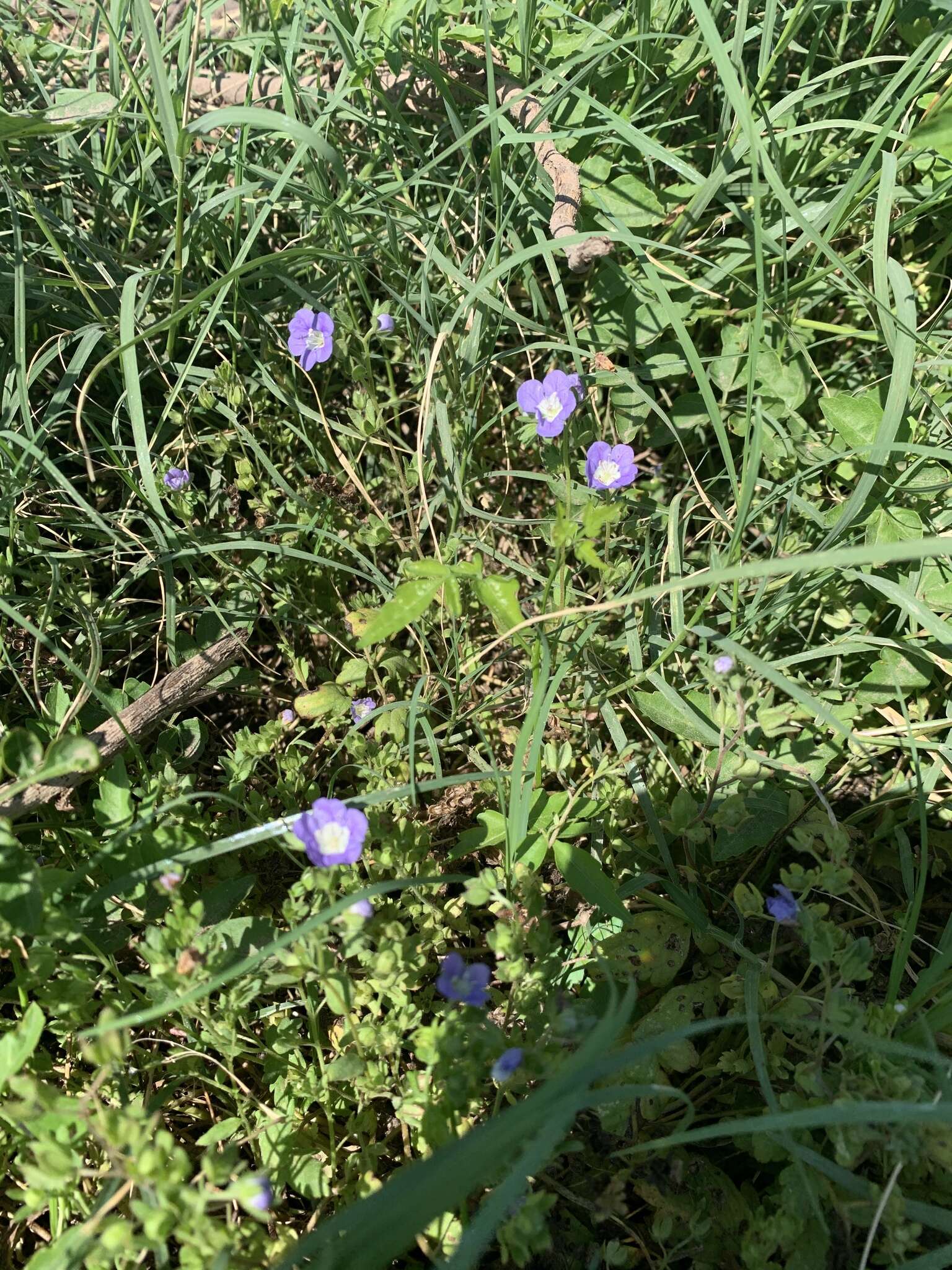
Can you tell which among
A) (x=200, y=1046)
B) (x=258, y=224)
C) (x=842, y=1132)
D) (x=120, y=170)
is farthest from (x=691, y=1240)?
(x=120, y=170)

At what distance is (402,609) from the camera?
1667mm

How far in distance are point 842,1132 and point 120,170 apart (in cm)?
300

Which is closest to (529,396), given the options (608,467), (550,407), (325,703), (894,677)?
(550,407)

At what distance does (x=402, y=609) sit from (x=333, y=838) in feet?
1.41

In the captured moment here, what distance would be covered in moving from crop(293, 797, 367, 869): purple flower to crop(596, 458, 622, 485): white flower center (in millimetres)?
1078

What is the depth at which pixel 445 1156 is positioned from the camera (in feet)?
4.12

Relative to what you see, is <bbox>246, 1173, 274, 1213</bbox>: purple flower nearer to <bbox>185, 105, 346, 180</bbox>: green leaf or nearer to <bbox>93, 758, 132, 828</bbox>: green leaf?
<bbox>93, 758, 132, 828</bbox>: green leaf

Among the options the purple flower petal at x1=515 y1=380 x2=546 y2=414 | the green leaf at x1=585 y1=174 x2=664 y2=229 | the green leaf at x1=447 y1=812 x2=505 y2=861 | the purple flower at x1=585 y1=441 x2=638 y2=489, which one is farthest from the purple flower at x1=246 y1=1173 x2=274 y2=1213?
the green leaf at x1=585 y1=174 x2=664 y2=229

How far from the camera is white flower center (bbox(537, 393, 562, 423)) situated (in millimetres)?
2326

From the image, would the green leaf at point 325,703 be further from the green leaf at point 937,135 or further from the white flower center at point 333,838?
the green leaf at point 937,135

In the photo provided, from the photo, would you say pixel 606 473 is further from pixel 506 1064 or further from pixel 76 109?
pixel 76 109

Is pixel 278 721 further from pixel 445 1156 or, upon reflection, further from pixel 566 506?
pixel 445 1156

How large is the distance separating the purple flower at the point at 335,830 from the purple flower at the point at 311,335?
1308 mm

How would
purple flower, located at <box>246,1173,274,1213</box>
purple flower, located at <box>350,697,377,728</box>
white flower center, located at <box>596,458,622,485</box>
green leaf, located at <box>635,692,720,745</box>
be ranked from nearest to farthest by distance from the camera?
purple flower, located at <box>246,1173,274,1213</box> < green leaf, located at <box>635,692,720,745</box> < white flower center, located at <box>596,458,622,485</box> < purple flower, located at <box>350,697,377,728</box>
